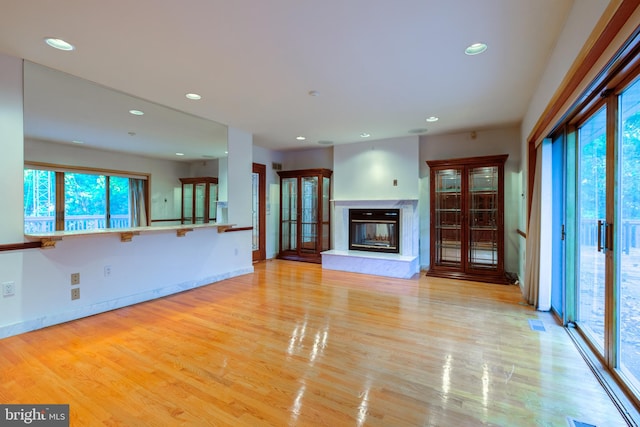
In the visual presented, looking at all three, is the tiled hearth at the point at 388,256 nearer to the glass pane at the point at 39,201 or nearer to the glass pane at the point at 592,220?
the glass pane at the point at 592,220

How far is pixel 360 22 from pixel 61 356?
3.52 metres

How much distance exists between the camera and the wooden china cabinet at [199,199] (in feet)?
14.3

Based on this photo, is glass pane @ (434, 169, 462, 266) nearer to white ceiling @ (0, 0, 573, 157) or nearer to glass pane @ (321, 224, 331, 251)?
white ceiling @ (0, 0, 573, 157)

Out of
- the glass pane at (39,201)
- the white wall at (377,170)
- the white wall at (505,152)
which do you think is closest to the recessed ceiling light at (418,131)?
the white wall at (377,170)

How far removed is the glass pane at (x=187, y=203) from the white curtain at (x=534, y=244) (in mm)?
4577

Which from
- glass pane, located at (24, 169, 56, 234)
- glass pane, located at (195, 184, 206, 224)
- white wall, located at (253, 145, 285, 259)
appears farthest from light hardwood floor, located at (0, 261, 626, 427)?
white wall, located at (253, 145, 285, 259)

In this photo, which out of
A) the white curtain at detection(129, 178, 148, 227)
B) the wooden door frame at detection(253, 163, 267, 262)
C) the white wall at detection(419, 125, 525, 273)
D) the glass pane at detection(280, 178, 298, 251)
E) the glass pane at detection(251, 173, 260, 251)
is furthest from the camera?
the glass pane at detection(280, 178, 298, 251)

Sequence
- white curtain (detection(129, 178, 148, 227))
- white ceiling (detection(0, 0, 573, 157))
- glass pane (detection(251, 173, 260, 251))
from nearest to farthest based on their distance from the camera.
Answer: white ceiling (detection(0, 0, 573, 157)) < white curtain (detection(129, 178, 148, 227)) < glass pane (detection(251, 173, 260, 251))

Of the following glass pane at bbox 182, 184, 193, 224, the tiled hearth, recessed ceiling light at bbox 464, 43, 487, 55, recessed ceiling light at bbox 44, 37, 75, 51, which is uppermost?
recessed ceiling light at bbox 44, 37, 75, 51

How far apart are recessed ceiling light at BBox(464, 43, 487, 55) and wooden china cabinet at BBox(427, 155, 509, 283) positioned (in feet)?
9.00

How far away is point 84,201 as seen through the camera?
132 inches

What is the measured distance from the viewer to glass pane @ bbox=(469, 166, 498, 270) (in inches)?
197

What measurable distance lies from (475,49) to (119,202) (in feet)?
13.6

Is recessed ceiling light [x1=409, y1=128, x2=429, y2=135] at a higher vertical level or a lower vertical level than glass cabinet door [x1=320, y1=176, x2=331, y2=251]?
higher
